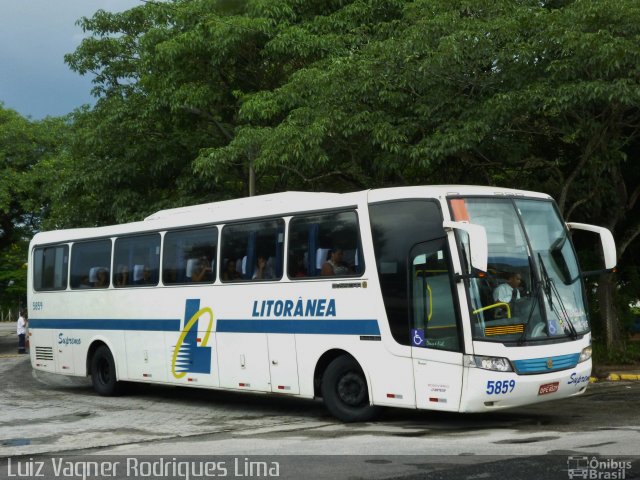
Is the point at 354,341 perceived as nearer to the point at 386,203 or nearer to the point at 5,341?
the point at 386,203

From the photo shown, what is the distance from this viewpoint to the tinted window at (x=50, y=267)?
1862 centimetres

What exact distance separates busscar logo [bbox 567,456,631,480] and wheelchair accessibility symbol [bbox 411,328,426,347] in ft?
10.2

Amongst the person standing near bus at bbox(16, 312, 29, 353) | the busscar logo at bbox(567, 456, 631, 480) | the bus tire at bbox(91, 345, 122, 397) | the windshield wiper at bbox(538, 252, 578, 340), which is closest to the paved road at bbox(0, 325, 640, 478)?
the busscar logo at bbox(567, 456, 631, 480)

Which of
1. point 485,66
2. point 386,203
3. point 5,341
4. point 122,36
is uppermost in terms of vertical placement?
point 122,36

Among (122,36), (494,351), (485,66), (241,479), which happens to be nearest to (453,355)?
(494,351)

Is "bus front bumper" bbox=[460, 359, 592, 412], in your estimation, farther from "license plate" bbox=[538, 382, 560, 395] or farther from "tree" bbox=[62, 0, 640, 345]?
"tree" bbox=[62, 0, 640, 345]

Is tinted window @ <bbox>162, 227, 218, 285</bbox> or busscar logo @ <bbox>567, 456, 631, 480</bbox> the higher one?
tinted window @ <bbox>162, 227, 218, 285</bbox>

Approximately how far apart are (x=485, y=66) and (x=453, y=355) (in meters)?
8.12

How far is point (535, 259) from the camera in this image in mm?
11344

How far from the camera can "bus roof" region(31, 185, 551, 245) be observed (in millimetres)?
11767

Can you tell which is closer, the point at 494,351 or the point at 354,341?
the point at 494,351

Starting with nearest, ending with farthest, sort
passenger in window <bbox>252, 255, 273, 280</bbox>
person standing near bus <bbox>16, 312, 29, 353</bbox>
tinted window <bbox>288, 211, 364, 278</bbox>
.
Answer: tinted window <bbox>288, 211, 364, 278</bbox>
passenger in window <bbox>252, 255, 273, 280</bbox>
person standing near bus <bbox>16, 312, 29, 353</bbox>

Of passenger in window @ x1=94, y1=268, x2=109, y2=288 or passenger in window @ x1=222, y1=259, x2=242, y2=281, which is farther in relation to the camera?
passenger in window @ x1=94, y1=268, x2=109, y2=288

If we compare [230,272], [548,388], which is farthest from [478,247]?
[230,272]
